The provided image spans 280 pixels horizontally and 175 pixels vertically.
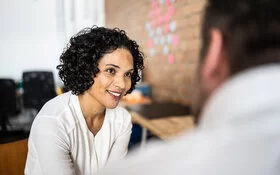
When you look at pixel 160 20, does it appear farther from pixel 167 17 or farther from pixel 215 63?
pixel 215 63

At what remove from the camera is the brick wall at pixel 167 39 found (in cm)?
215

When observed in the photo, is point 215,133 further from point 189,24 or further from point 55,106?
point 189,24

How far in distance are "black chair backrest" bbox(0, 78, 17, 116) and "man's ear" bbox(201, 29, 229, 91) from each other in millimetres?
1027

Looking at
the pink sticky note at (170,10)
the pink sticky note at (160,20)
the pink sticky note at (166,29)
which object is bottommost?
the pink sticky note at (166,29)

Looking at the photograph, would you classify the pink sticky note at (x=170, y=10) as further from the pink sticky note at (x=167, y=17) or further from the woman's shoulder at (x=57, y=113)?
the woman's shoulder at (x=57, y=113)

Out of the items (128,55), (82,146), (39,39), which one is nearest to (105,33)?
(128,55)

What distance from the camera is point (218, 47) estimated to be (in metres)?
0.39

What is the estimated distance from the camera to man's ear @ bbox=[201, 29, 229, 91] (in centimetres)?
39

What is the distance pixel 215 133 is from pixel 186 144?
0.04 m

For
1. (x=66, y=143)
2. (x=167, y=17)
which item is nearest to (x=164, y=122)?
(x=66, y=143)

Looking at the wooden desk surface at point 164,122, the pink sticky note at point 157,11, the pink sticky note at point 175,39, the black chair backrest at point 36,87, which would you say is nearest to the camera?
the black chair backrest at point 36,87

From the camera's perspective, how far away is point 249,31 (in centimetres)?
36

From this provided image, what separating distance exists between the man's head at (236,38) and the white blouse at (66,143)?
59 centimetres

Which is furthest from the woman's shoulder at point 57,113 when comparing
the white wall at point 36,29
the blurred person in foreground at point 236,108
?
the blurred person in foreground at point 236,108
